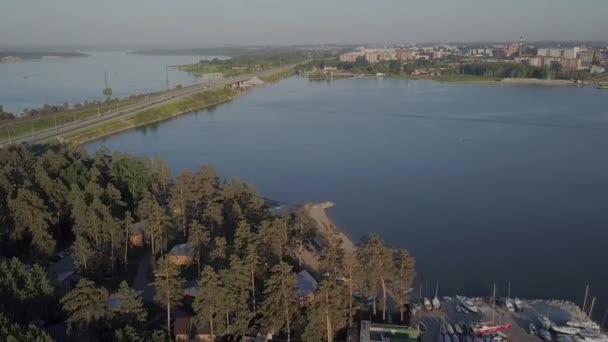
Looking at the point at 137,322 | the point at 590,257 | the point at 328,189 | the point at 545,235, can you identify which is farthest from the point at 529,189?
the point at 137,322

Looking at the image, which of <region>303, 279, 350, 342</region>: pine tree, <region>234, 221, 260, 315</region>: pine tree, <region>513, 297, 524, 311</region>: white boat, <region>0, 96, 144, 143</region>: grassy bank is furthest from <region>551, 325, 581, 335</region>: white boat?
<region>0, 96, 144, 143</region>: grassy bank

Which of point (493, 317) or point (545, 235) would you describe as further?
point (545, 235)

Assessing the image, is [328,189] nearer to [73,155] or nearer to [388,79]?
[73,155]

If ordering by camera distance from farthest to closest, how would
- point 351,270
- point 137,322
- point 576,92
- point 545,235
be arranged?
point 576,92, point 545,235, point 351,270, point 137,322

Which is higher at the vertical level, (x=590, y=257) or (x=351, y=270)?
(x=351, y=270)

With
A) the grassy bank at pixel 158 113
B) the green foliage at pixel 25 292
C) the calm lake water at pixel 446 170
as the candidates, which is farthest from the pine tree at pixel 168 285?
the grassy bank at pixel 158 113

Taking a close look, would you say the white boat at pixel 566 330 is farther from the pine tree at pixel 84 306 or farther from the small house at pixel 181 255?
the pine tree at pixel 84 306

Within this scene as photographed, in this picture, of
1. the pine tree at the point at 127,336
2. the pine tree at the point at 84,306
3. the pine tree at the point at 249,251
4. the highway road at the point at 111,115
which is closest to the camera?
the pine tree at the point at 127,336

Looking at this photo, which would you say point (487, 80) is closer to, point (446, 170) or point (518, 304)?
point (446, 170)
